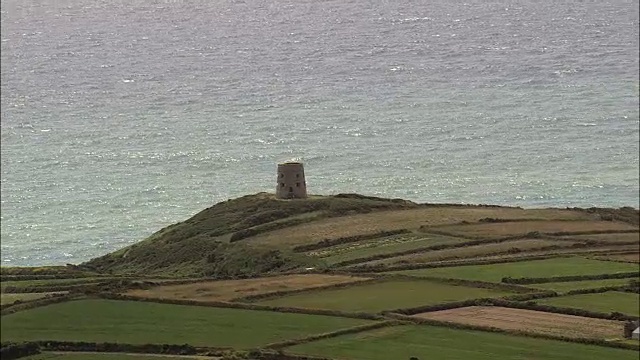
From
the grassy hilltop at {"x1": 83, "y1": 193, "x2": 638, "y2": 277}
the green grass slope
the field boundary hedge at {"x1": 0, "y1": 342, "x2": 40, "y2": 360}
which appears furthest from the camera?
the grassy hilltop at {"x1": 83, "y1": 193, "x2": 638, "y2": 277}

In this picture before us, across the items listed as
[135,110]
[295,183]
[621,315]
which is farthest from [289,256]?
[135,110]

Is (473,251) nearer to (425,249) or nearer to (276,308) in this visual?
(425,249)

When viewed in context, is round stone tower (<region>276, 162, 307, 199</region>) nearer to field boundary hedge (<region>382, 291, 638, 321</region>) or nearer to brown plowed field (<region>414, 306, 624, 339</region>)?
field boundary hedge (<region>382, 291, 638, 321</region>)

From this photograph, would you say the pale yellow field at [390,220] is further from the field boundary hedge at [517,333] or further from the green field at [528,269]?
the field boundary hedge at [517,333]

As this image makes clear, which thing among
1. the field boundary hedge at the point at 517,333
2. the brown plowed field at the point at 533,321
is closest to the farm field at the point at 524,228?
the brown plowed field at the point at 533,321

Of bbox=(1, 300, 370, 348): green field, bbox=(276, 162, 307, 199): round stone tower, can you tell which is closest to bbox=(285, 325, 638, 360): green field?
bbox=(1, 300, 370, 348): green field

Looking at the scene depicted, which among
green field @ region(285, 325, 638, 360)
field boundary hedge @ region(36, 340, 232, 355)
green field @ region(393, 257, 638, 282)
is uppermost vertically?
green field @ region(393, 257, 638, 282)

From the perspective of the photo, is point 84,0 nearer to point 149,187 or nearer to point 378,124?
point 149,187
